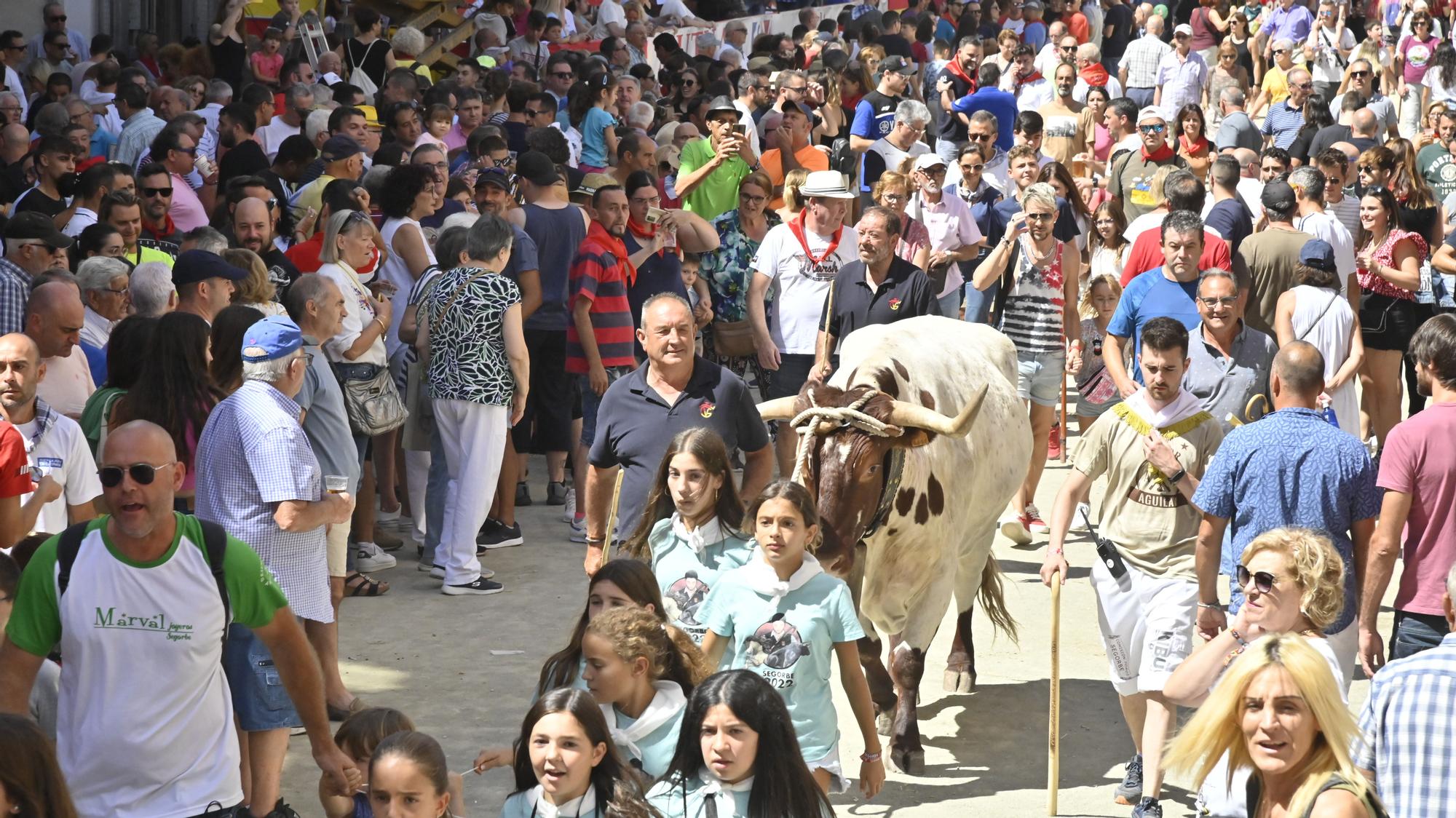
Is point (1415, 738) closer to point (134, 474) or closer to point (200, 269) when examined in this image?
point (134, 474)

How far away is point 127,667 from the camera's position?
188 inches

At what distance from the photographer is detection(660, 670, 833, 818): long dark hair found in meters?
4.56

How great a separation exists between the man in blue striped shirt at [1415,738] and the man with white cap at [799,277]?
602 centimetres

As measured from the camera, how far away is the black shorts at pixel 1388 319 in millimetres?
11367

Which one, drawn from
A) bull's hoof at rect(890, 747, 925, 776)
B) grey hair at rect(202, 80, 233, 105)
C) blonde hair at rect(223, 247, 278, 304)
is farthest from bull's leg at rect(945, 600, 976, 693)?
grey hair at rect(202, 80, 233, 105)

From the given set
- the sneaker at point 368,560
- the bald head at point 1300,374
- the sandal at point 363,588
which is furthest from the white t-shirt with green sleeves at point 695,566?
the sneaker at point 368,560

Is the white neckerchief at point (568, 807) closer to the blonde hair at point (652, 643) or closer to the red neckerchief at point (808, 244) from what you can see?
the blonde hair at point (652, 643)

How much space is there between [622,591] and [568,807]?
106 centimetres

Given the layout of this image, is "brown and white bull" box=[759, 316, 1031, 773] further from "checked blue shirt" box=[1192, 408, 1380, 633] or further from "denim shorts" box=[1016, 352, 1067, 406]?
"denim shorts" box=[1016, 352, 1067, 406]

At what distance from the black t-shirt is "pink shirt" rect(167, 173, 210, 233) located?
2.12 feet

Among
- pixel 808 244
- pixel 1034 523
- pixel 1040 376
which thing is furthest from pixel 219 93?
pixel 1034 523

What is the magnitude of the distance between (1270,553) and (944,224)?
6.81 meters

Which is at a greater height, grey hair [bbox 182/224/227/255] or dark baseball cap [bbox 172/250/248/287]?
grey hair [bbox 182/224/227/255]

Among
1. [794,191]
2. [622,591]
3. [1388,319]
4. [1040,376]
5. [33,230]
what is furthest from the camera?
[794,191]
